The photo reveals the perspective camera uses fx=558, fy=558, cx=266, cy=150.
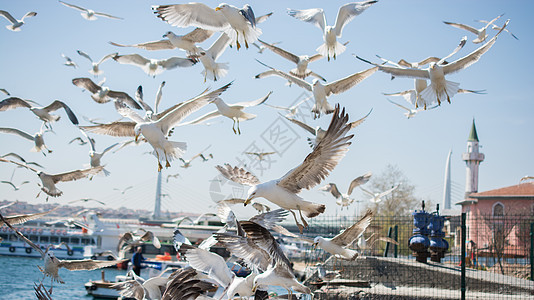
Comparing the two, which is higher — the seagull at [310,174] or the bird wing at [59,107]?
the bird wing at [59,107]

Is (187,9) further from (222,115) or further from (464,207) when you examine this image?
(464,207)

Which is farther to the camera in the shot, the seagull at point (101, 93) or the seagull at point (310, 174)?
the seagull at point (101, 93)

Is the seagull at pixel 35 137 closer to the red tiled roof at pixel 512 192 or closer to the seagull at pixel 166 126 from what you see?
the seagull at pixel 166 126

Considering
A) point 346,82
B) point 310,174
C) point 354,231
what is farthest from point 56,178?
point 310,174

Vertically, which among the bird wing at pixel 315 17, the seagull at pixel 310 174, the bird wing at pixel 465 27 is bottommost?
the seagull at pixel 310 174

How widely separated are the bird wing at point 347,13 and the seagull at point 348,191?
21.8 ft

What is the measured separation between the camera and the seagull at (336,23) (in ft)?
29.7

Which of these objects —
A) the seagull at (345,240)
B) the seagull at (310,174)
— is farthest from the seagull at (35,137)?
the seagull at (310,174)

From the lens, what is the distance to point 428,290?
10602 mm

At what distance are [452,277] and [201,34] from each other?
7352 mm

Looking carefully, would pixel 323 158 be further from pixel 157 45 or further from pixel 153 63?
pixel 153 63

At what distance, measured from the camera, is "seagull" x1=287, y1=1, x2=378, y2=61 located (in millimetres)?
9062

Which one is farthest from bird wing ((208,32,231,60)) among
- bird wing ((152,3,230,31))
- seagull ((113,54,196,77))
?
bird wing ((152,3,230,31))

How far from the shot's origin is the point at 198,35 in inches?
368
